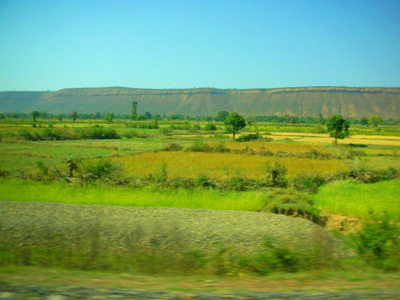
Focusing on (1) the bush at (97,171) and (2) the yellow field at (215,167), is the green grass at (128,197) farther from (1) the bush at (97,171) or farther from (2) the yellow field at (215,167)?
(2) the yellow field at (215,167)

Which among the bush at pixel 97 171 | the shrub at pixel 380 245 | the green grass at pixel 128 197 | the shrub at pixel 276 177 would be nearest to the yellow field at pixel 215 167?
the shrub at pixel 276 177

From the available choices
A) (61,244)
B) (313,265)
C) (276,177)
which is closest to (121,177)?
(276,177)

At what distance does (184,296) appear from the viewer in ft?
18.6

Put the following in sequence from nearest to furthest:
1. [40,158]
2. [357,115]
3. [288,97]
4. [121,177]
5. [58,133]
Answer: [121,177] < [40,158] < [58,133] < [357,115] < [288,97]

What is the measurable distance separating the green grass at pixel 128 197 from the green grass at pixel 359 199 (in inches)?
133

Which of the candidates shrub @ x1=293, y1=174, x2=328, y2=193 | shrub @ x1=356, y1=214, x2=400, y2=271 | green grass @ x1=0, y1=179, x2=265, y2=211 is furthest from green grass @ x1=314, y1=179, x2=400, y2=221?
shrub @ x1=356, y1=214, x2=400, y2=271

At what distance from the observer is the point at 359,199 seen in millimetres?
16969

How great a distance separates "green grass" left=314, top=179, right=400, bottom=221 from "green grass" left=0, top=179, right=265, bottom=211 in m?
3.38

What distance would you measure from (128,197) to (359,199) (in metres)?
11.2

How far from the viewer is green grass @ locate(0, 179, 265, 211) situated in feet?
50.7

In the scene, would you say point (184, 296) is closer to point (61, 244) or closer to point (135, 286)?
point (135, 286)

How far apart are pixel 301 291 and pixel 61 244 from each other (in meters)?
6.38

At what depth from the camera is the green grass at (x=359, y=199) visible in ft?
48.2

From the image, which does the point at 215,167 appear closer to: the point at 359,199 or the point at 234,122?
the point at 359,199
